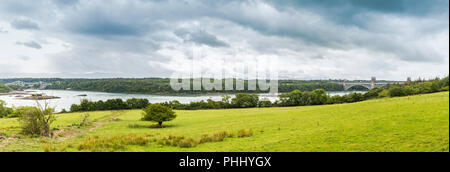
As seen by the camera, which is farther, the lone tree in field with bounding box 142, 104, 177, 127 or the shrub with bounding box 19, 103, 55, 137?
the lone tree in field with bounding box 142, 104, 177, 127

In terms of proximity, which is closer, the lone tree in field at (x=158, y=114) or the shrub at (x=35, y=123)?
the shrub at (x=35, y=123)

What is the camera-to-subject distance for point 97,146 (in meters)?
15.8

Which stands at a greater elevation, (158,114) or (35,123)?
(158,114)

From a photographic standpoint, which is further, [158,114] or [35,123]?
[158,114]

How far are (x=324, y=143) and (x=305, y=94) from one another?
63407 millimetres

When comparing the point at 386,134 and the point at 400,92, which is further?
the point at 400,92
